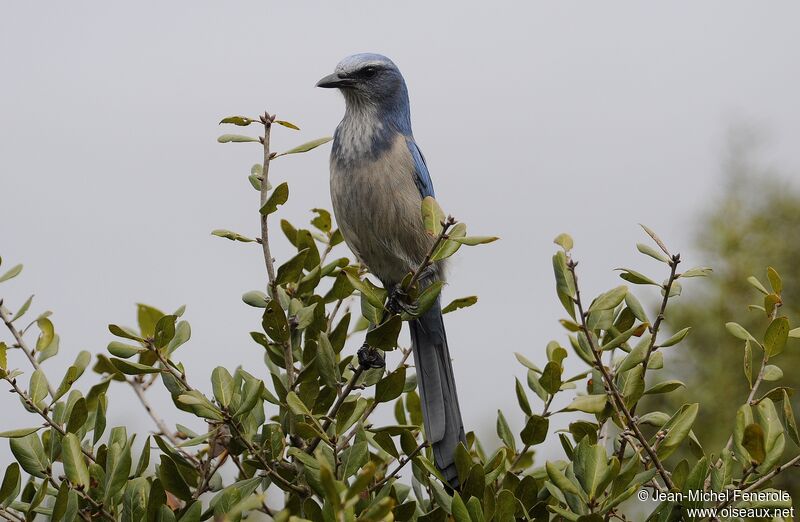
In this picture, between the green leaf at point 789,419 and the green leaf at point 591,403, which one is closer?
the green leaf at point 789,419

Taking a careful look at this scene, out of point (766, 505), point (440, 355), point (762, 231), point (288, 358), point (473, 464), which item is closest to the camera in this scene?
point (766, 505)

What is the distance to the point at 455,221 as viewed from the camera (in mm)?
2248

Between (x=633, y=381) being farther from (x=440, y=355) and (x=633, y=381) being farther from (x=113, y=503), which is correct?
(x=113, y=503)

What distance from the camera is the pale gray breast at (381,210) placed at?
342 centimetres

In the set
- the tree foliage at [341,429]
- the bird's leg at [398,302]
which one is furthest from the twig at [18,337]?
the bird's leg at [398,302]

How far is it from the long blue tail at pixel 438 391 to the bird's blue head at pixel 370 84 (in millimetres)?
902

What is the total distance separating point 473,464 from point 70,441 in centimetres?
106

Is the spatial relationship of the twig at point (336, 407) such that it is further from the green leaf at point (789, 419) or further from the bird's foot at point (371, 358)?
the green leaf at point (789, 419)

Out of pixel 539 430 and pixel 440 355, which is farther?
pixel 440 355

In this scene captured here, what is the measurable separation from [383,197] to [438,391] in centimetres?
82

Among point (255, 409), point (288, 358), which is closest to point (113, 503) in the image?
point (255, 409)

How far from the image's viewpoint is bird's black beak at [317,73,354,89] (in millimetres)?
3615

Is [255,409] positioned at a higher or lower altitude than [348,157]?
lower

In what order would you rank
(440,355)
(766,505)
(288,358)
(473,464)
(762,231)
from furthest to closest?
1. (762,231)
2. (440,355)
3. (288,358)
4. (473,464)
5. (766,505)
